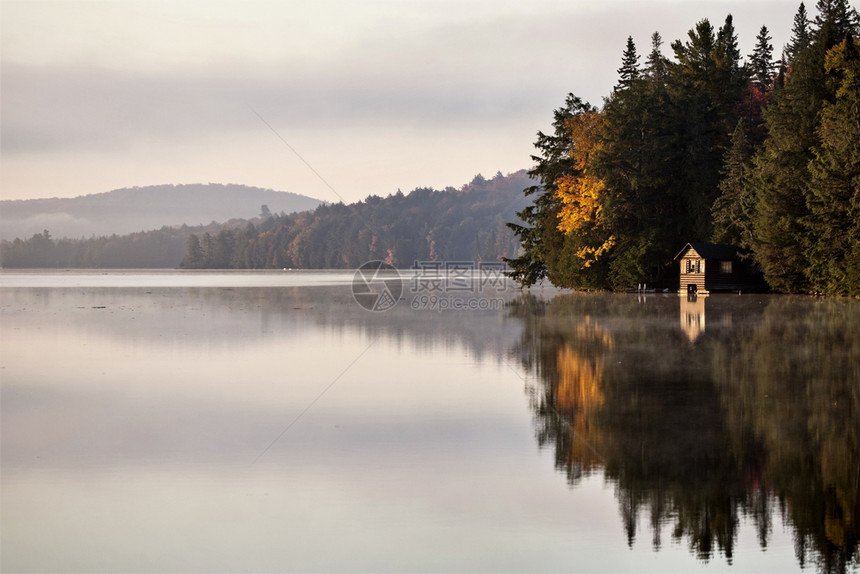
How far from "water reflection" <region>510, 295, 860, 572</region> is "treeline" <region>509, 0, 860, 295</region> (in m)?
31.0

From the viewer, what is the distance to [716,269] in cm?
6456

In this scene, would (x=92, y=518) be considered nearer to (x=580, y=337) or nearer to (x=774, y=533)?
(x=774, y=533)

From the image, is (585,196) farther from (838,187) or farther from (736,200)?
(838,187)

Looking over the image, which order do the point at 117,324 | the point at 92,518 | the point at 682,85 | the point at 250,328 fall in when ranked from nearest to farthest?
the point at 92,518, the point at 250,328, the point at 117,324, the point at 682,85

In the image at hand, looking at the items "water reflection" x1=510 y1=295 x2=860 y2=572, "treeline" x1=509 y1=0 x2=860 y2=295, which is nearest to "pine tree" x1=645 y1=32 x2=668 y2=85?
"treeline" x1=509 y1=0 x2=860 y2=295

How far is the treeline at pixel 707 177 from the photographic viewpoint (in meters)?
53.3

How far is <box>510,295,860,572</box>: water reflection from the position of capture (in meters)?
8.00

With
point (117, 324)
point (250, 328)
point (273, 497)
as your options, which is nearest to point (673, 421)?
point (273, 497)

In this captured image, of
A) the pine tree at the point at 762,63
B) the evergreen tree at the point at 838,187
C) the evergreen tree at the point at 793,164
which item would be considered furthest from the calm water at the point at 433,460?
the pine tree at the point at 762,63

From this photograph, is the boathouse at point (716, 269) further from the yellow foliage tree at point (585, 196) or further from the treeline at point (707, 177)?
the yellow foliage tree at point (585, 196)

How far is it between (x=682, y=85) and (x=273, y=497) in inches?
2688

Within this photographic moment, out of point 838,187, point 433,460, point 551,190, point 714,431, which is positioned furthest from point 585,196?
point 433,460

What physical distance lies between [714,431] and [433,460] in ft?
13.5

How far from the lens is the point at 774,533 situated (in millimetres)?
7691
